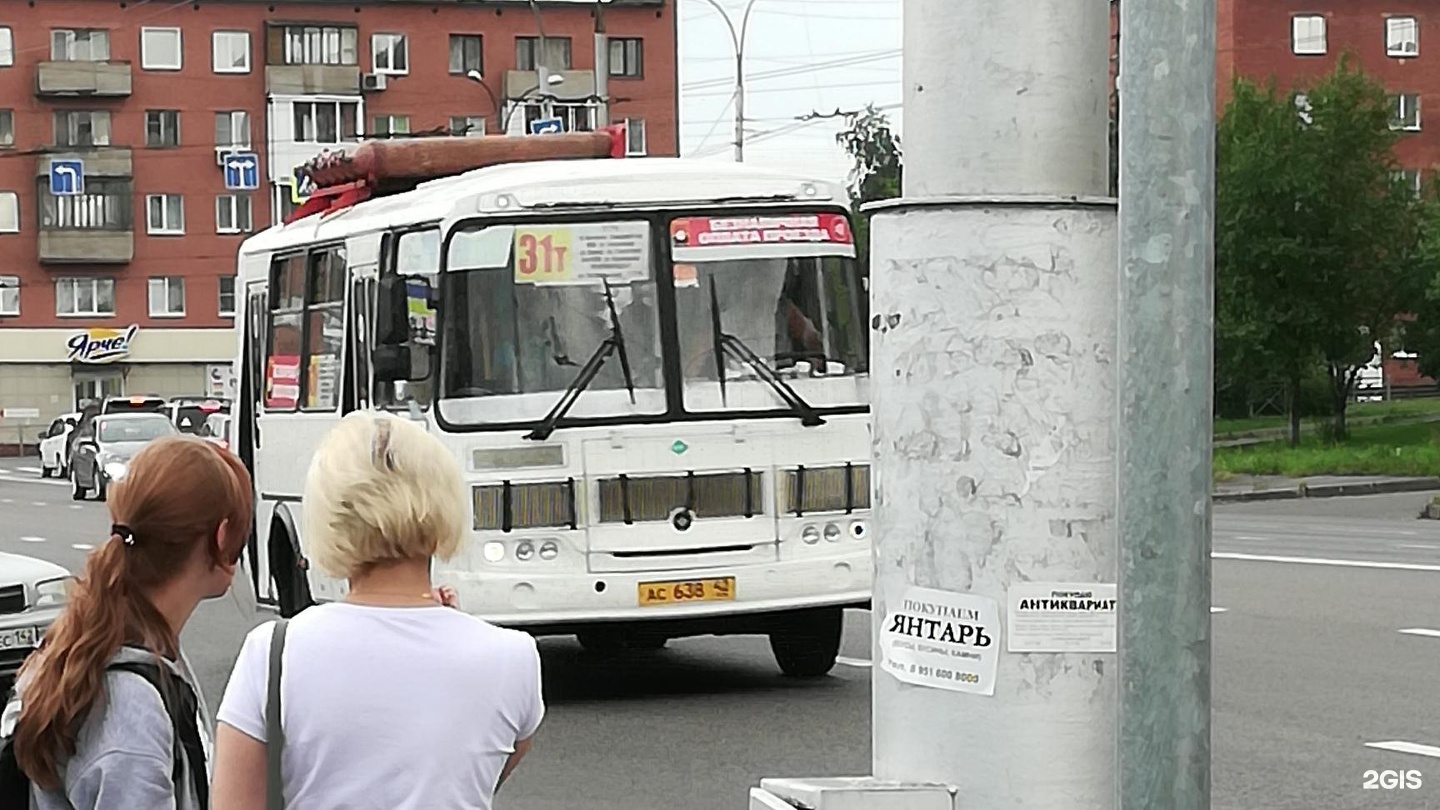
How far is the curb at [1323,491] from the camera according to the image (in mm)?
39906

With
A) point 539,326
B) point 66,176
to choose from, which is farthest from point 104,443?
point 539,326

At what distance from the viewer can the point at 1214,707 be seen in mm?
12094

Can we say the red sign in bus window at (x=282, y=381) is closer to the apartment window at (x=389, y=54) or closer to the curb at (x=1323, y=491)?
the curb at (x=1323, y=491)

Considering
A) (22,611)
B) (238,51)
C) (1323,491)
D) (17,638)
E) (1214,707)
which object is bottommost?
(1323,491)

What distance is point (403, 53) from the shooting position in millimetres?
85750

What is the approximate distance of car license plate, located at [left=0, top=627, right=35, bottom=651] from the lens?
39.3 feet

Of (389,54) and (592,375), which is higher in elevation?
(389,54)

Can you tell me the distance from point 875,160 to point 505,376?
105 metres

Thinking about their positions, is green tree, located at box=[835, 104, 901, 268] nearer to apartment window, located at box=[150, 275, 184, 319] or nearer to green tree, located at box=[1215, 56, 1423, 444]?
apartment window, located at box=[150, 275, 184, 319]

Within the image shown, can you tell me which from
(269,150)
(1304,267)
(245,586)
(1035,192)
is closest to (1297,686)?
(1035,192)

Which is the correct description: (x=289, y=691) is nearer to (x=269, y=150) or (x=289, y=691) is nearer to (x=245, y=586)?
(x=245, y=586)

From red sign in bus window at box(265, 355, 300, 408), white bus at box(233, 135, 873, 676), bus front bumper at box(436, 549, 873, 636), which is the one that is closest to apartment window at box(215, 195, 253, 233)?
red sign in bus window at box(265, 355, 300, 408)

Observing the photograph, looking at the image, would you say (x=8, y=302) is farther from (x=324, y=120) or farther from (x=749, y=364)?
(x=749, y=364)

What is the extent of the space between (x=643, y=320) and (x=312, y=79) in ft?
240
